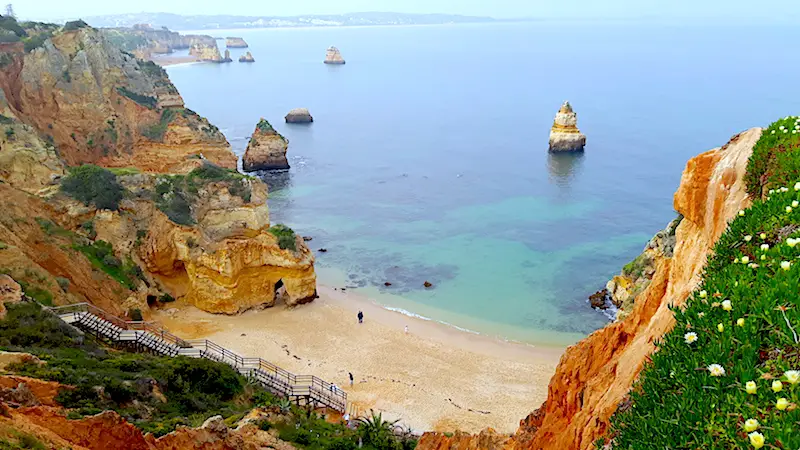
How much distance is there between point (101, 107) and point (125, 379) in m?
36.5

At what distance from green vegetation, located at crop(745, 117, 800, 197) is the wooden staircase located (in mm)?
19464

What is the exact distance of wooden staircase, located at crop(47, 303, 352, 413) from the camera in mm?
23453

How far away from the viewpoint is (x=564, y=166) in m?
74.6

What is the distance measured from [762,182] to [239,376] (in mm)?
18849

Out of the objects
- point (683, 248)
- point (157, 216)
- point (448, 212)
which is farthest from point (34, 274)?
point (448, 212)

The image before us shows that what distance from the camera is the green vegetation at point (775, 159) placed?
8961 mm

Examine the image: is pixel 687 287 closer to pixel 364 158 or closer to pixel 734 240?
pixel 734 240

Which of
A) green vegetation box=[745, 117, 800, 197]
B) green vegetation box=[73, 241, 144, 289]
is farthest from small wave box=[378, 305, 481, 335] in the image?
green vegetation box=[745, 117, 800, 197]

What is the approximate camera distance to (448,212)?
2299 inches

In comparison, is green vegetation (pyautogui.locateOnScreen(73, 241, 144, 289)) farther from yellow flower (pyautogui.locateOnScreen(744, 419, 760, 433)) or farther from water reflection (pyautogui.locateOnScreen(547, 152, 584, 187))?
water reflection (pyautogui.locateOnScreen(547, 152, 584, 187))

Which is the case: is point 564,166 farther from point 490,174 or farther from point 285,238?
point 285,238

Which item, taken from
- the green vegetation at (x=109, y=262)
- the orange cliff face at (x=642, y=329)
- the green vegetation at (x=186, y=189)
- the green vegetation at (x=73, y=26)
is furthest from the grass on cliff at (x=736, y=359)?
the green vegetation at (x=73, y=26)

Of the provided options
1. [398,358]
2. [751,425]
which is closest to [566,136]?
[398,358]

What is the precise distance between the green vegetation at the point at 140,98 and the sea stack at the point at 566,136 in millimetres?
50788
